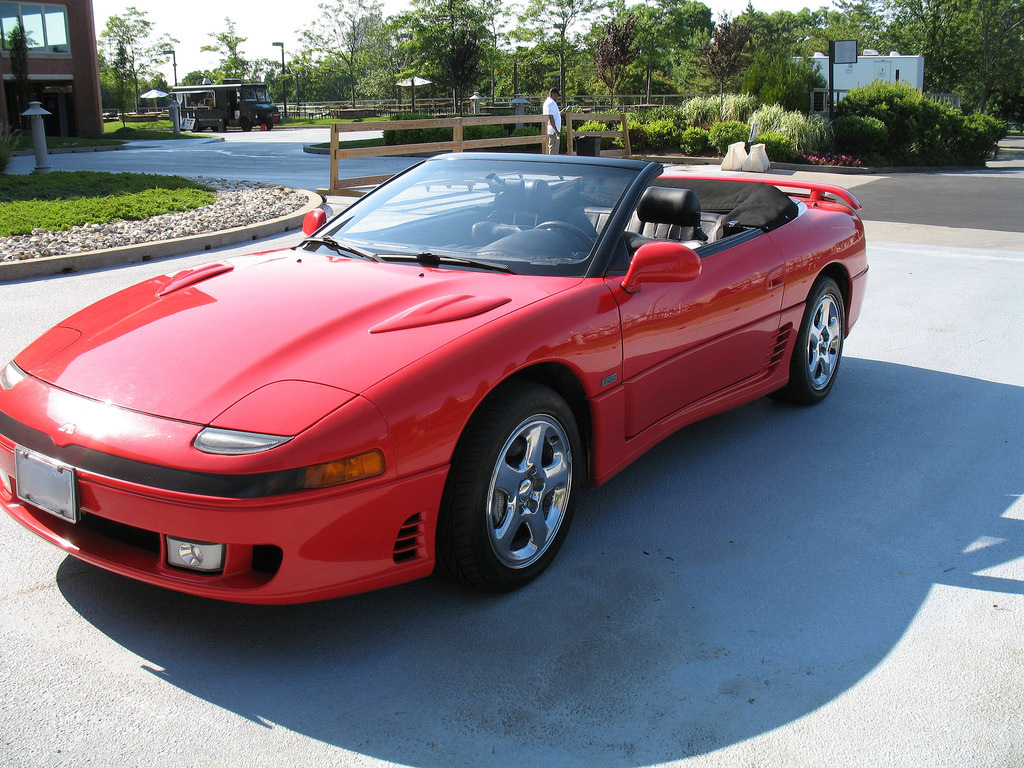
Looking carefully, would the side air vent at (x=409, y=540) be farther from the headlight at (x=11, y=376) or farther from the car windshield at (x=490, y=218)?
the headlight at (x=11, y=376)

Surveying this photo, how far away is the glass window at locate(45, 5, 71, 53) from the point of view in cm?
3898

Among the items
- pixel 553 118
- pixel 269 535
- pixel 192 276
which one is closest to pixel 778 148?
pixel 553 118

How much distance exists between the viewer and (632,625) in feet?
9.62

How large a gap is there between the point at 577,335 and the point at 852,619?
4.17ft

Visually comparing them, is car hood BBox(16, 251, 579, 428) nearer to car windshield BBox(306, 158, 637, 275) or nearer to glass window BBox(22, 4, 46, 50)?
car windshield BBox(306, 158, 637, 275)

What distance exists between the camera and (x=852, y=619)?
9.80ft

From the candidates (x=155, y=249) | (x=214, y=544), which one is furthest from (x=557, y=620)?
(x=155, y=249)

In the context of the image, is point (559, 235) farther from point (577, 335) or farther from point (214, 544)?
point (214, 544)

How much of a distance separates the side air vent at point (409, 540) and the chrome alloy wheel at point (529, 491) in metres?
0.25

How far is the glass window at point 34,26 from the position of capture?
126 ft

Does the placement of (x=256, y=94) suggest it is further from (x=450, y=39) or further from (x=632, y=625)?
(x=632, y=625)

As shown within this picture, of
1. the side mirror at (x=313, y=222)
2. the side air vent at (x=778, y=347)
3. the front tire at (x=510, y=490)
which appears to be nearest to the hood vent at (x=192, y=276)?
the side mirror at (x=313, y=222)

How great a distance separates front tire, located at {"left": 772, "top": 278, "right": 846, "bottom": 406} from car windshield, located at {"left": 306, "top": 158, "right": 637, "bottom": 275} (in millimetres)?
1490

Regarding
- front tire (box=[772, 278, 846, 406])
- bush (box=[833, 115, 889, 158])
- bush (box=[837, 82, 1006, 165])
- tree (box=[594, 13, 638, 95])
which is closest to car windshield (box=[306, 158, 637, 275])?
front tire (box=[772, 278, 846, 406])
